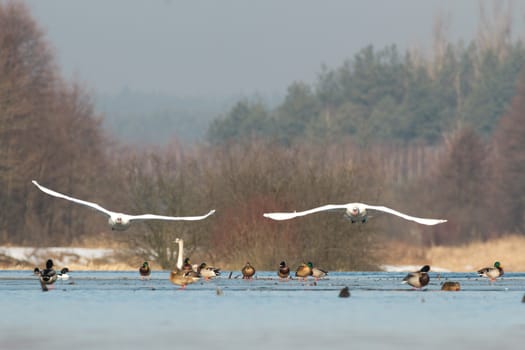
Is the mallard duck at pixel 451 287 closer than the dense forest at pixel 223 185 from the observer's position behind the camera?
Yes

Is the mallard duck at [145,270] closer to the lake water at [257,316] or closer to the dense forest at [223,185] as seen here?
the lake water at [257,316]

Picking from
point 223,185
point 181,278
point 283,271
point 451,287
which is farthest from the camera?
point 223,185

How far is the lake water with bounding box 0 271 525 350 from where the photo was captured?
21641mm

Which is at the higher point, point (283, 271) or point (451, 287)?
point (283, 271)

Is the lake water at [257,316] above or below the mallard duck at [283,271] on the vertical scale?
below

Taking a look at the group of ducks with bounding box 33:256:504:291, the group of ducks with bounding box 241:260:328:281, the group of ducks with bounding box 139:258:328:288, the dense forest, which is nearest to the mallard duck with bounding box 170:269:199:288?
the group of ducks with bounding box 33:256:504:291

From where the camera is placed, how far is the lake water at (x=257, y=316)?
71.0 feet

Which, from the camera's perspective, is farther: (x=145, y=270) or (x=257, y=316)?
(x=145, y=270)

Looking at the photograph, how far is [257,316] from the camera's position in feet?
Result: 84.6

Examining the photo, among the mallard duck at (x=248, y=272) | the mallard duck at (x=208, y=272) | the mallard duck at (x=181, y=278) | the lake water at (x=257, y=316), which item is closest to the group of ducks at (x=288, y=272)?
the mallard duck at (x=248, y=272)

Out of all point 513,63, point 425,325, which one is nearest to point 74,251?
point 425,325

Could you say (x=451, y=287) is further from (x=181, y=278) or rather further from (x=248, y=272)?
(x=181, y=278)

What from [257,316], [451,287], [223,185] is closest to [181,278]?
[451,287]

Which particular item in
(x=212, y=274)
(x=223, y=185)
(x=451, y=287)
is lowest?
(x=451, y=287)
